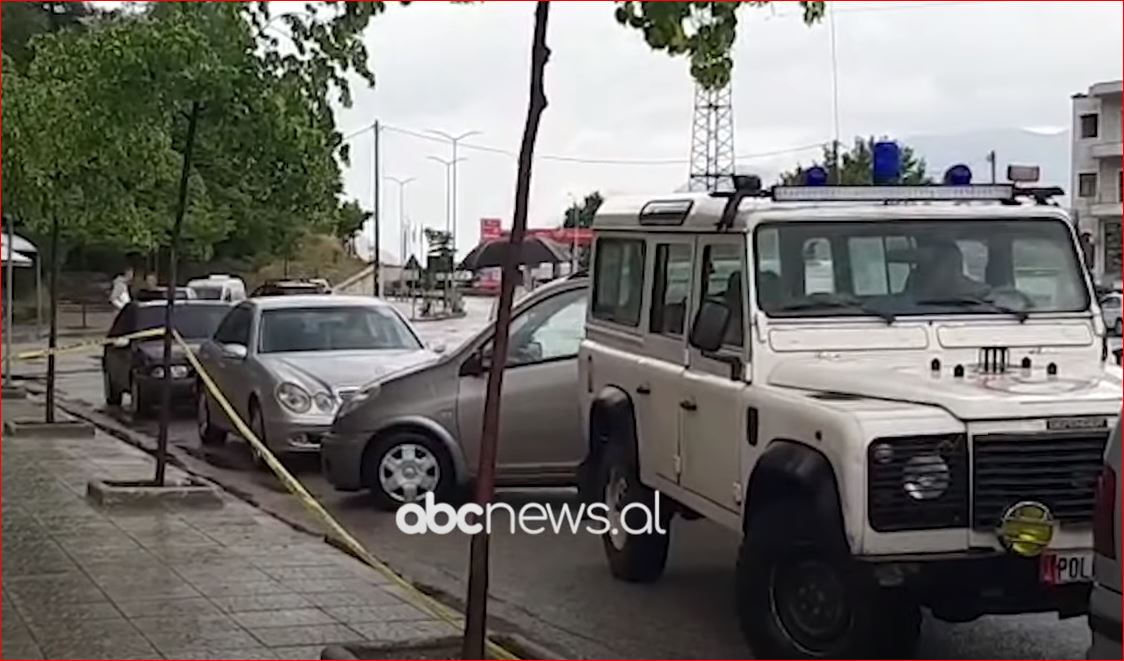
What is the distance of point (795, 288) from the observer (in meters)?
8.79

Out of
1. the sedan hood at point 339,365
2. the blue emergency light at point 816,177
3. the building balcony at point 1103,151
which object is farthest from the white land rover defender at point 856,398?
the building balcony at point 1103,151

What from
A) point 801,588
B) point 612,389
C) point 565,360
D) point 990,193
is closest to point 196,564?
point 612,389

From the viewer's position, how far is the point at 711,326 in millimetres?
8789

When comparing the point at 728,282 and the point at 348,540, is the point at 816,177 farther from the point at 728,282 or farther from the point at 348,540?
the point at 348,540

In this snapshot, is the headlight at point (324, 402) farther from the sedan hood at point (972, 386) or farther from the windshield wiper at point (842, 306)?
the sedan hood at point (972, 386)

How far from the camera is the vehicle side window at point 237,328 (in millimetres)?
16922

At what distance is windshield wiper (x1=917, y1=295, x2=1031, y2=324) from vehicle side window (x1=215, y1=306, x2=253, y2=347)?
9.12 m

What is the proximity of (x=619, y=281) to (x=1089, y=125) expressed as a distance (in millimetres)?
29979

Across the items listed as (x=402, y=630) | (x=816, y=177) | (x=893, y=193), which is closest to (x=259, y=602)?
(x=402, y=630)

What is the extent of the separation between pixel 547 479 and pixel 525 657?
15.9 feet

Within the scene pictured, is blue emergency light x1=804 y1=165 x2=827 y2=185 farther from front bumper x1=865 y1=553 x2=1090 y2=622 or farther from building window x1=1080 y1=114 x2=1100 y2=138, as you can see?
building window x1=1080 y1=114 x2=1100 y2=138

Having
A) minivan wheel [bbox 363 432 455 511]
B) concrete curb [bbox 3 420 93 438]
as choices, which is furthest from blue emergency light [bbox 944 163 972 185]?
concrete curb [bbox 3 420 93 438]

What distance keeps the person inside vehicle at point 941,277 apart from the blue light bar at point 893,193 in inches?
12.5

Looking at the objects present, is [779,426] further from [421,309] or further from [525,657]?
[421,309]
